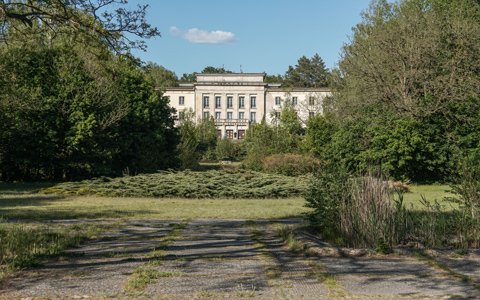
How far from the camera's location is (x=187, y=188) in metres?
17.0

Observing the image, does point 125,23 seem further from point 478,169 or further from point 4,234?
point 478,169

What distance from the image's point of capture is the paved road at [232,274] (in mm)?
4215

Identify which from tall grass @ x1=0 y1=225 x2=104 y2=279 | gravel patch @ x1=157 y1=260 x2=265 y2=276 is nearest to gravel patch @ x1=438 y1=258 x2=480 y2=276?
gravel patch @ x1=157 y1=260 x2=265 y2=276

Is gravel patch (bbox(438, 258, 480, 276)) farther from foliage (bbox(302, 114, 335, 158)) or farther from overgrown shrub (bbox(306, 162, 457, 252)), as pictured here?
foliage (bbox(302, 114, 335, 158))

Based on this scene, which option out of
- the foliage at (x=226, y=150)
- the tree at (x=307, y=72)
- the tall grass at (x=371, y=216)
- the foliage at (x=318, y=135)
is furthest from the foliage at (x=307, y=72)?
the tall grass at (x=371, y=216)

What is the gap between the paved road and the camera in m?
4.21

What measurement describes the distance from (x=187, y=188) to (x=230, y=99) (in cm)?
7099

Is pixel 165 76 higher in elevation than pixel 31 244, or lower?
higher

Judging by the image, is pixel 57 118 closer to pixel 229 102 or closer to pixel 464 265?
pixel 464 265

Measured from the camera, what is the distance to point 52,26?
26.7 ft

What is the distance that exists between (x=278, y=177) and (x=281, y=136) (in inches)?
538

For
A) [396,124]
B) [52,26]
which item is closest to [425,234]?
[52,26]

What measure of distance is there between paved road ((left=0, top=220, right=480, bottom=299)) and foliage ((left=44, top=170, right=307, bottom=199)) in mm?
10194

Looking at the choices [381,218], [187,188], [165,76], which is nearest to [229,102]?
[165,76]
